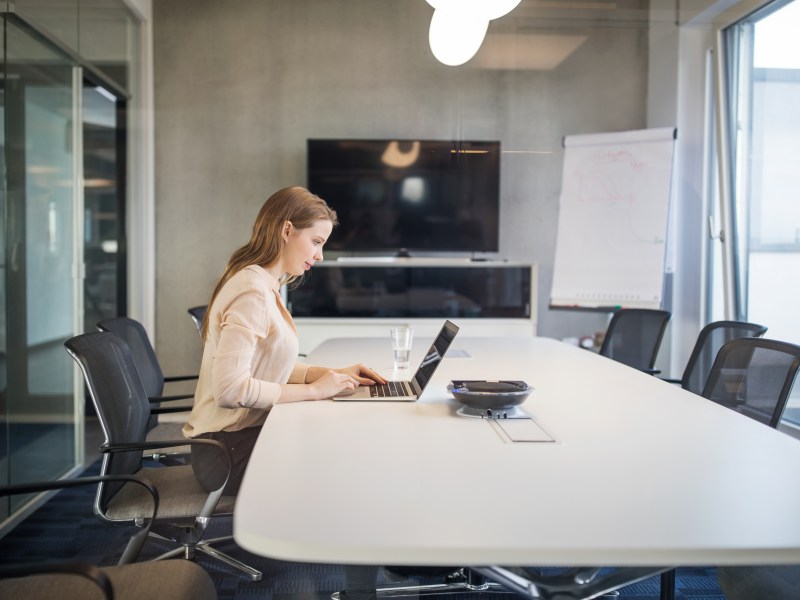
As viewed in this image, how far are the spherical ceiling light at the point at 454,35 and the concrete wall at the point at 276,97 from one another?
1.69m

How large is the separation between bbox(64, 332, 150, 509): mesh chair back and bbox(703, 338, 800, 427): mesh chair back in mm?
1733

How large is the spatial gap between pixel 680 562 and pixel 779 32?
12.7 ft

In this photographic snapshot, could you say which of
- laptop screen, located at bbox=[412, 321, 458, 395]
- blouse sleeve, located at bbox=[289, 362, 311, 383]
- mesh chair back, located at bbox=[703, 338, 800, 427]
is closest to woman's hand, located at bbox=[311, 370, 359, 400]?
laptop screen, located at bbox=[412, 321, 458, 395]

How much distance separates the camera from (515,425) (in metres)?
1.62

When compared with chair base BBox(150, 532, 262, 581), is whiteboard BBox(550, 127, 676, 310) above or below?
above

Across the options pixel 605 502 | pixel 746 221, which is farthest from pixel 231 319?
pixel 746 221

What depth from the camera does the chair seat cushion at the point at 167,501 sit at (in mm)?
1974

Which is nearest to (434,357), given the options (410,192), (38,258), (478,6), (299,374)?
(299,374)

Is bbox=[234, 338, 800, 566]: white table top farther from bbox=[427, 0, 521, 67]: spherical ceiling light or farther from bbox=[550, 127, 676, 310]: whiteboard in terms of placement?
bbox=[550, 127, 676, 310]: whiteboard

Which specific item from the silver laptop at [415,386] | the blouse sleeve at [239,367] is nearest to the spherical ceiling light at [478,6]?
the silver laptop at [415,386]

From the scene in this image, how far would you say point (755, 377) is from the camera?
7.14ft

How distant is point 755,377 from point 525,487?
134 cm

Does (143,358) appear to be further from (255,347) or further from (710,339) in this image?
(710,339)

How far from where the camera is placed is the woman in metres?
1.84
